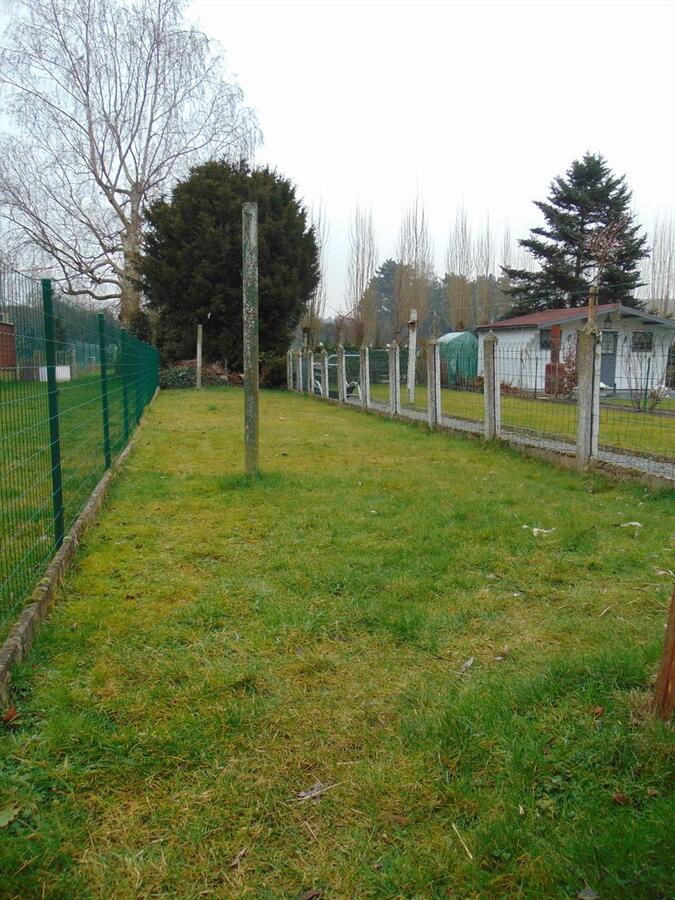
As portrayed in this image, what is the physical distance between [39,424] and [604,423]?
21.5ft

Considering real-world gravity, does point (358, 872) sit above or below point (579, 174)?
below

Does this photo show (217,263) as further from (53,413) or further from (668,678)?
(668,678)

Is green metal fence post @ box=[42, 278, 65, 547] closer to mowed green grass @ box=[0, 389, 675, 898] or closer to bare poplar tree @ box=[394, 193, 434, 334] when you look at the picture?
mowed green grass @ box=[0, 389, 675, 898]

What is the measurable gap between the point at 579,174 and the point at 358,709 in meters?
35.5

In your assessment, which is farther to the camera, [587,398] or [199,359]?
[199,359]

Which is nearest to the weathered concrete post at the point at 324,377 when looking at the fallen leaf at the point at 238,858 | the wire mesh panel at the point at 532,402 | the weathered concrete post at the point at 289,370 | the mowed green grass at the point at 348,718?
the weathered concrete post at the point at 289,370

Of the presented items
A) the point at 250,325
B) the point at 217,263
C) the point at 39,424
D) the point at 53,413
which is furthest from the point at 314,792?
the point at 217,263

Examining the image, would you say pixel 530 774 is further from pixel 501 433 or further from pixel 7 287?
pixel 501 433

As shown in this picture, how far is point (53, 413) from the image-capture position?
3.98 meters

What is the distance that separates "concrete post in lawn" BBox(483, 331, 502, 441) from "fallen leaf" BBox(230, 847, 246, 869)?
808cm

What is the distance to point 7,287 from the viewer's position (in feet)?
9.48

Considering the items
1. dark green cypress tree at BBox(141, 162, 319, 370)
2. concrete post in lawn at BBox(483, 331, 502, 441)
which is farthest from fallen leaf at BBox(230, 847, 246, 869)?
dark green cypress tree at BBox(141, 162, 319, 370)

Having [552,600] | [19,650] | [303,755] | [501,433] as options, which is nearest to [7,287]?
[19,650]

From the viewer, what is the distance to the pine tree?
3216cm
